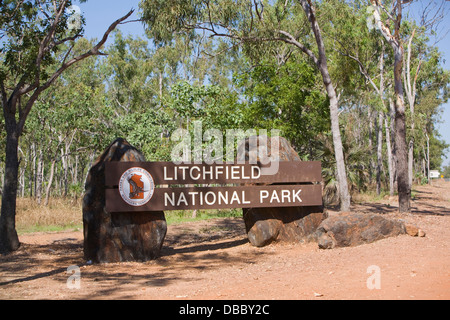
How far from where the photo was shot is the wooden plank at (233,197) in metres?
10.5

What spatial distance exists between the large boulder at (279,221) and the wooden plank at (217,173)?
453 mm

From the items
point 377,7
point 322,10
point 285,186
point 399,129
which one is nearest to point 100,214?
point 285,186

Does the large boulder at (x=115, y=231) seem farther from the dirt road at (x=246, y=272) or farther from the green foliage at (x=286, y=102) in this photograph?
the green foliage at (x=286, y=102)

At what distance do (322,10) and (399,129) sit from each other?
43.3ft

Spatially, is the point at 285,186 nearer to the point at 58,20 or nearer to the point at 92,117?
the point at 58,20

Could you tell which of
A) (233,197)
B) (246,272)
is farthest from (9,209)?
(246,272)

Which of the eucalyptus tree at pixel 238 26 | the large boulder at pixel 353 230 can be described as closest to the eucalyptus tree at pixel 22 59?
the eucalyptus tree at pixel 238 26

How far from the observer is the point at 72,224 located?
17.0 metres

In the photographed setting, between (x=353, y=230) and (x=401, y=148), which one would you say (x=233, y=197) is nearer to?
(x=353, y=230)

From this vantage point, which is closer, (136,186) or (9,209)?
(136,186)

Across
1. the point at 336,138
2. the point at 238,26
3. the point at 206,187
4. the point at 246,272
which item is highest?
the point at 238,26

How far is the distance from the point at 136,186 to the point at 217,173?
6.26 feet

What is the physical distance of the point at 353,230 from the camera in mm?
10273

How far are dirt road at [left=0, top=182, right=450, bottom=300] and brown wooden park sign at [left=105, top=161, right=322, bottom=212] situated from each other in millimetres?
1194
